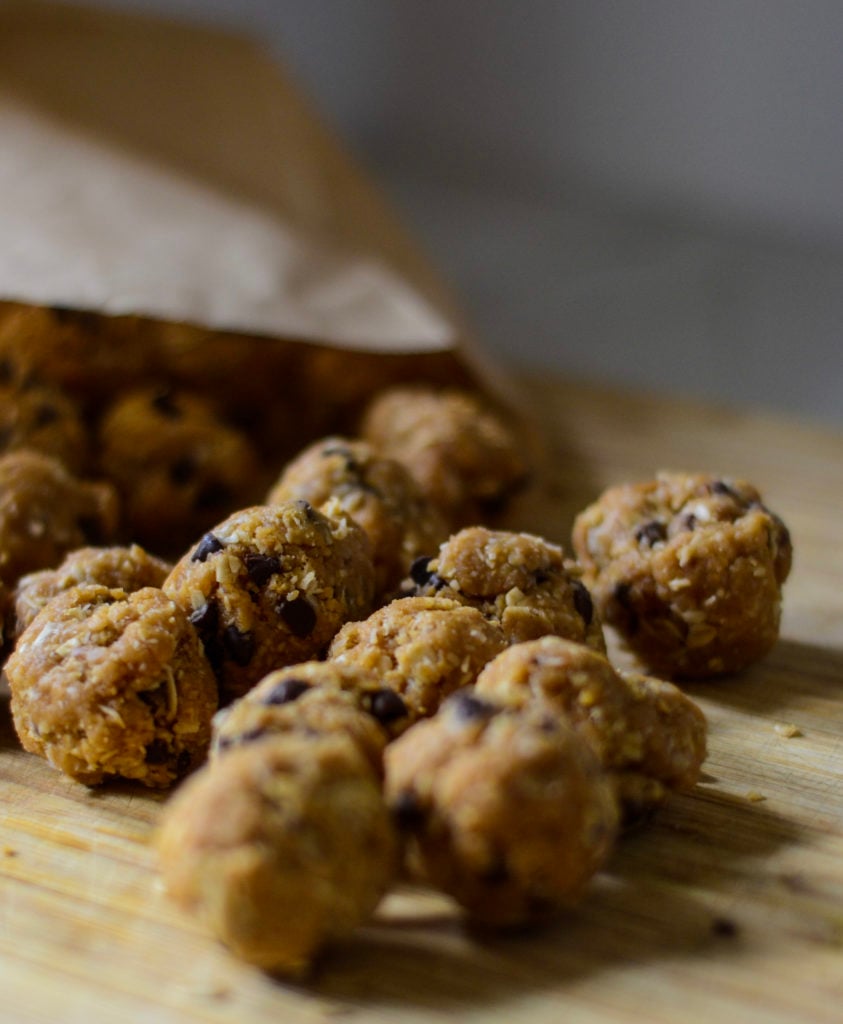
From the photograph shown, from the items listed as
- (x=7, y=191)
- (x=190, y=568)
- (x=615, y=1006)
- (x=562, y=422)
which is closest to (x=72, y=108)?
(x=7, y=191)

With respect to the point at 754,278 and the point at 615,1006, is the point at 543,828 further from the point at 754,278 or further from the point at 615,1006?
the point at 754,278

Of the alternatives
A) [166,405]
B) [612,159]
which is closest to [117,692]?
[166,405]

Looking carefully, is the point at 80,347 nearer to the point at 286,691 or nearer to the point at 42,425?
the point at 42,425

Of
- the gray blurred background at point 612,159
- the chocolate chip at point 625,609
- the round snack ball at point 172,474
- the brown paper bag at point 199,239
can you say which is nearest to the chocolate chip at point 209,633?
the chocolate chip at point 625,609

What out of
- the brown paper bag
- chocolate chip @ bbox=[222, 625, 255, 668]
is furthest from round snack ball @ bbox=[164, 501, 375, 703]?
the brown paper bag

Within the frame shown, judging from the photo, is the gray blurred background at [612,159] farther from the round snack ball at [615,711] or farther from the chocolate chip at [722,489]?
the round snack ball at [615,711]
